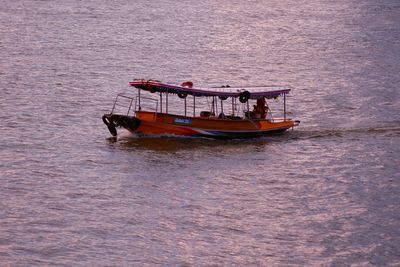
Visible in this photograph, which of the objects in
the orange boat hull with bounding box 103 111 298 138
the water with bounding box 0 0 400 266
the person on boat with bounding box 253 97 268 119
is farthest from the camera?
the person on boat with bounding box 253 97 268 119

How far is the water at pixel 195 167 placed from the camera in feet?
88.2

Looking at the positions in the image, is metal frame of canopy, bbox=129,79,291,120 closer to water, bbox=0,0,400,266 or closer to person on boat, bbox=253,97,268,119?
person on boat, bbox=253,97,268,119

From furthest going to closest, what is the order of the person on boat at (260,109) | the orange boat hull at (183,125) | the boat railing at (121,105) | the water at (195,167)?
1. the boat railing at (121,105)
2. the person on boat at (260,109)
3. the orange boat hull at (183,125)
4. the water at (195,167)

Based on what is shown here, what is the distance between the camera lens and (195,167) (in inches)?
1330

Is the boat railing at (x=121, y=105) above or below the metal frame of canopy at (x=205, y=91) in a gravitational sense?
below

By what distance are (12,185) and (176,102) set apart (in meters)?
13.9

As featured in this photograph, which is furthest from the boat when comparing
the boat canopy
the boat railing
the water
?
the boat railing

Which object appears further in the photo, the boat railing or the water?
the boat railing

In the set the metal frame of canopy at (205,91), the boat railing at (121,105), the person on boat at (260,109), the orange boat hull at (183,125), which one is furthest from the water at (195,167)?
the metal frame of canopy at (205,91)

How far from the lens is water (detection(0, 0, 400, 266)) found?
88.2 feet

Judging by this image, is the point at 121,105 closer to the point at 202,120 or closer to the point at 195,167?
the point at 202,120

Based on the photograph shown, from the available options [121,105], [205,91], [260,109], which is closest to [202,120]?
[205,91]

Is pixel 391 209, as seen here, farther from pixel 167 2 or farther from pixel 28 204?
pixel 167 2

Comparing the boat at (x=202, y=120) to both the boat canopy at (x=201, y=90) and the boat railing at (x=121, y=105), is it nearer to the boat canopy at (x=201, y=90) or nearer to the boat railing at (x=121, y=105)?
the boat canopy at (x=201, y=90)
